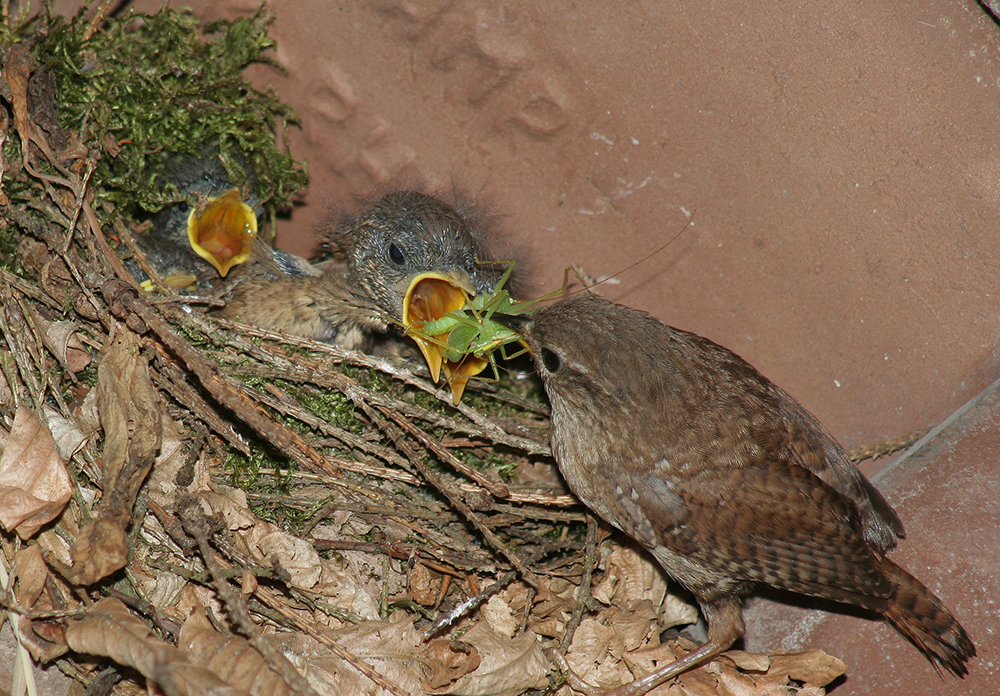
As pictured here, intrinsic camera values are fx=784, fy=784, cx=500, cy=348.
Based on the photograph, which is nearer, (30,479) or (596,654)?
(30,479)

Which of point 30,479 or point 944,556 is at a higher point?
point 944,556

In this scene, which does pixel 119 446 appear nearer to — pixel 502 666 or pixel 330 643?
pixel 330 643

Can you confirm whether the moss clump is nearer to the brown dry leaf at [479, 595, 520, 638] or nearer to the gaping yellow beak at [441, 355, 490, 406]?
the gaping yellow beak at [441, 355, 490, 406]

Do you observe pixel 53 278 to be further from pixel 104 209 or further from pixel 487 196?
pixel 487 196

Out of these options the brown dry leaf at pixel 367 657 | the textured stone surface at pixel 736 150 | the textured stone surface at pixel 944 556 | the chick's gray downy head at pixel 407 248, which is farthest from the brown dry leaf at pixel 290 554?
the textured stone surface at pixel 944 556

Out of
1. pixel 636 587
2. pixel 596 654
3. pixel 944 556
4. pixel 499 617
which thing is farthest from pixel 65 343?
pixel 944 556

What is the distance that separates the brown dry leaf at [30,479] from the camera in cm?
221

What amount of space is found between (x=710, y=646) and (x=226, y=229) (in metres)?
2.48

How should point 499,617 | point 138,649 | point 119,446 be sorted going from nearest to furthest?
point 138,649
point 119,446
point 499,617

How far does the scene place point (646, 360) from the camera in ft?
8.86

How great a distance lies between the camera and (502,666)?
8.27 feet

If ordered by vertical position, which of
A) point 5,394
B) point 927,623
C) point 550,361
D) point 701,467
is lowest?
point 5,394

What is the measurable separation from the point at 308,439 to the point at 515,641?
100 centimetres

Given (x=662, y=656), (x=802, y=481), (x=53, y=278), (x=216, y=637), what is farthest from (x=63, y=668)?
(x=802, y=481)
